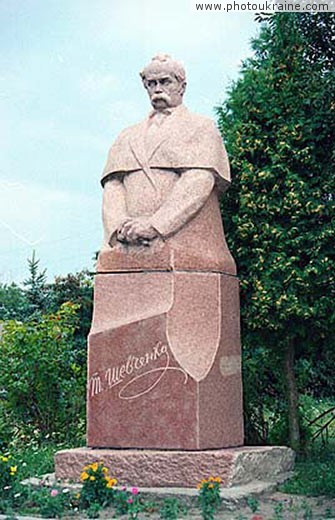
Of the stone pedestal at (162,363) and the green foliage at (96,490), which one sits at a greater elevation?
the stone pedestal at (162,363)

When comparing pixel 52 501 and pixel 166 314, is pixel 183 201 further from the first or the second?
pixel 52 501

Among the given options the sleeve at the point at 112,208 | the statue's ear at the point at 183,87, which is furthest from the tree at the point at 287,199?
the sleeve at the point at 112,208

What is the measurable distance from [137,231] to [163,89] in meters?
1.51

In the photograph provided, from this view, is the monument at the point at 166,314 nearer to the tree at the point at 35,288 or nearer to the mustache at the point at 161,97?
the mustache at the point at 161,97

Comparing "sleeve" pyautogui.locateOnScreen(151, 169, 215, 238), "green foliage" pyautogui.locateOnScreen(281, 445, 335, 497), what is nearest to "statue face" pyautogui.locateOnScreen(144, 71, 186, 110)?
"sleeve" pyautogui.locateOnScreen(151, 169, 215, 238)

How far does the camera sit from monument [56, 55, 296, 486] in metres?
7.28

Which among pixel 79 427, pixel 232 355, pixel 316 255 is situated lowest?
pixel 79 427

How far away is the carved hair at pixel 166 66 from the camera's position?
808cm

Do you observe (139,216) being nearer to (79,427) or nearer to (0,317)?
(79,427)

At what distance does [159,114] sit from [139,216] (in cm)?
110

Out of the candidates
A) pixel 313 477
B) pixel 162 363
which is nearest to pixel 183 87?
pixel 162 363

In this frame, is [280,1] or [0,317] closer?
[280,1]

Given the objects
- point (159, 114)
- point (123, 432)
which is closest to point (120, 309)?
point (123, 432)

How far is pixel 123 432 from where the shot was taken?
7.48 m
